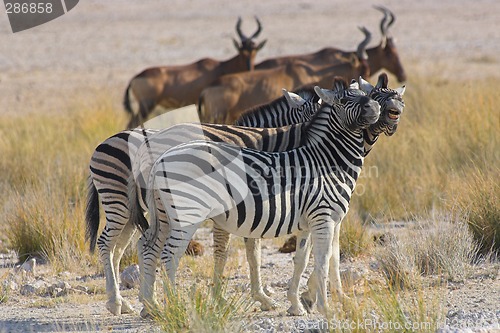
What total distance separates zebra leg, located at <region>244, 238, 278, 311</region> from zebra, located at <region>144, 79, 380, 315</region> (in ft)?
1.14

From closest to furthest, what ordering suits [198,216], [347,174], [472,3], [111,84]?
[198,216], [347,174], [111,84], [472,3]

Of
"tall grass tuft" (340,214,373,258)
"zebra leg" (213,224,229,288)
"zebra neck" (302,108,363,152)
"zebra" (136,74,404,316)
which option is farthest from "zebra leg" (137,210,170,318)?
"tall grass tuft" (340,214,373,258)

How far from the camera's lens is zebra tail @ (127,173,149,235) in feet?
22.4

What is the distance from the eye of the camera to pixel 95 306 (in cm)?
745

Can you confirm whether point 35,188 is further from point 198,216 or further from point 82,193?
point 198,216

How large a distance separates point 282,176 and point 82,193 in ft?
15.4

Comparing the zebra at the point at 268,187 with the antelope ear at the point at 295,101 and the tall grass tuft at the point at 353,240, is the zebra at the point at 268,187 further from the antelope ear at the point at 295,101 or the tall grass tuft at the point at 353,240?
the tall grass tuft at the point at 353,240

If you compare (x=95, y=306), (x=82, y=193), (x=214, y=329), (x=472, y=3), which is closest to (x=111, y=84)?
(x=82, y=193)

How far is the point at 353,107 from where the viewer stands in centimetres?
673

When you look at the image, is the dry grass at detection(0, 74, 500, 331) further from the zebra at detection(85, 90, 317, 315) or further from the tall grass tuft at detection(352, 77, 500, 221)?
the zebra at detection(85, 90, 317, 315)

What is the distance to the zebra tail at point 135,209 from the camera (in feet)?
22.4

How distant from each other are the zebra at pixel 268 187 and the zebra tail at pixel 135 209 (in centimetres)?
15

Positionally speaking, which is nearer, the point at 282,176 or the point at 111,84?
the point at 282,176

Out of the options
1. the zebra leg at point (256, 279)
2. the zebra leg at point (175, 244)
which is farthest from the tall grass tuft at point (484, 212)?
the zebra leg at point (175, 244)
